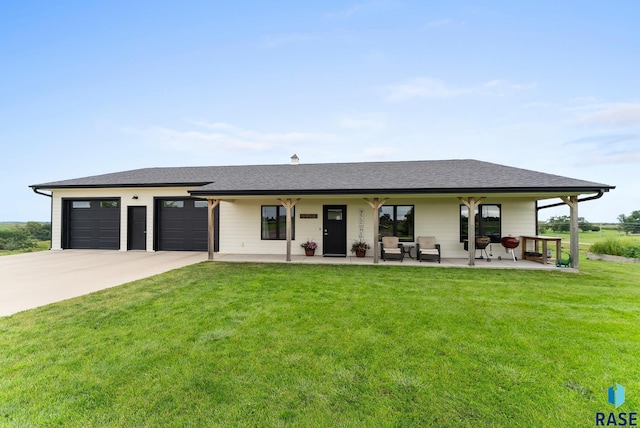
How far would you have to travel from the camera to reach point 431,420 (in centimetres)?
180

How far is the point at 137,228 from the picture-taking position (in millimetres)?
11438

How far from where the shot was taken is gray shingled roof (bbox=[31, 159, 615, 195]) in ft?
25.3

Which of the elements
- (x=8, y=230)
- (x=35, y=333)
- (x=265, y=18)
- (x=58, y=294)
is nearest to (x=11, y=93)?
(x=8, y=230)

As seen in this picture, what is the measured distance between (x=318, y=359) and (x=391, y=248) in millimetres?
7101

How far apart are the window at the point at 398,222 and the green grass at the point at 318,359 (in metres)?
4.89

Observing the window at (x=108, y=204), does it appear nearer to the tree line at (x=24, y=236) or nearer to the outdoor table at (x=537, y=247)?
the tree line at (x=24, y=236)

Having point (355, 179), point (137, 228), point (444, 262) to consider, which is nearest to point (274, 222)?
point (355, 179)

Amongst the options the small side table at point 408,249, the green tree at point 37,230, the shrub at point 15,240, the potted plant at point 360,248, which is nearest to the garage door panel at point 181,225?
the potted plant at point 360,248

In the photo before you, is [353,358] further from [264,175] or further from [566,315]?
[264,175]

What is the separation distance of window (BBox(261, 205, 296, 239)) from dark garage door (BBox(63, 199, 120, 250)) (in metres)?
6.74

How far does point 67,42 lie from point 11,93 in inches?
237

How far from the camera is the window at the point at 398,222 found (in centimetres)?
990

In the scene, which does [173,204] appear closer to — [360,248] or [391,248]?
[360,248]

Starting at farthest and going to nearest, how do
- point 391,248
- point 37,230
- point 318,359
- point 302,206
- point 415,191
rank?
point 37,230 → point 302,206 → point 391,248 → point 415,191 → point 318,359
